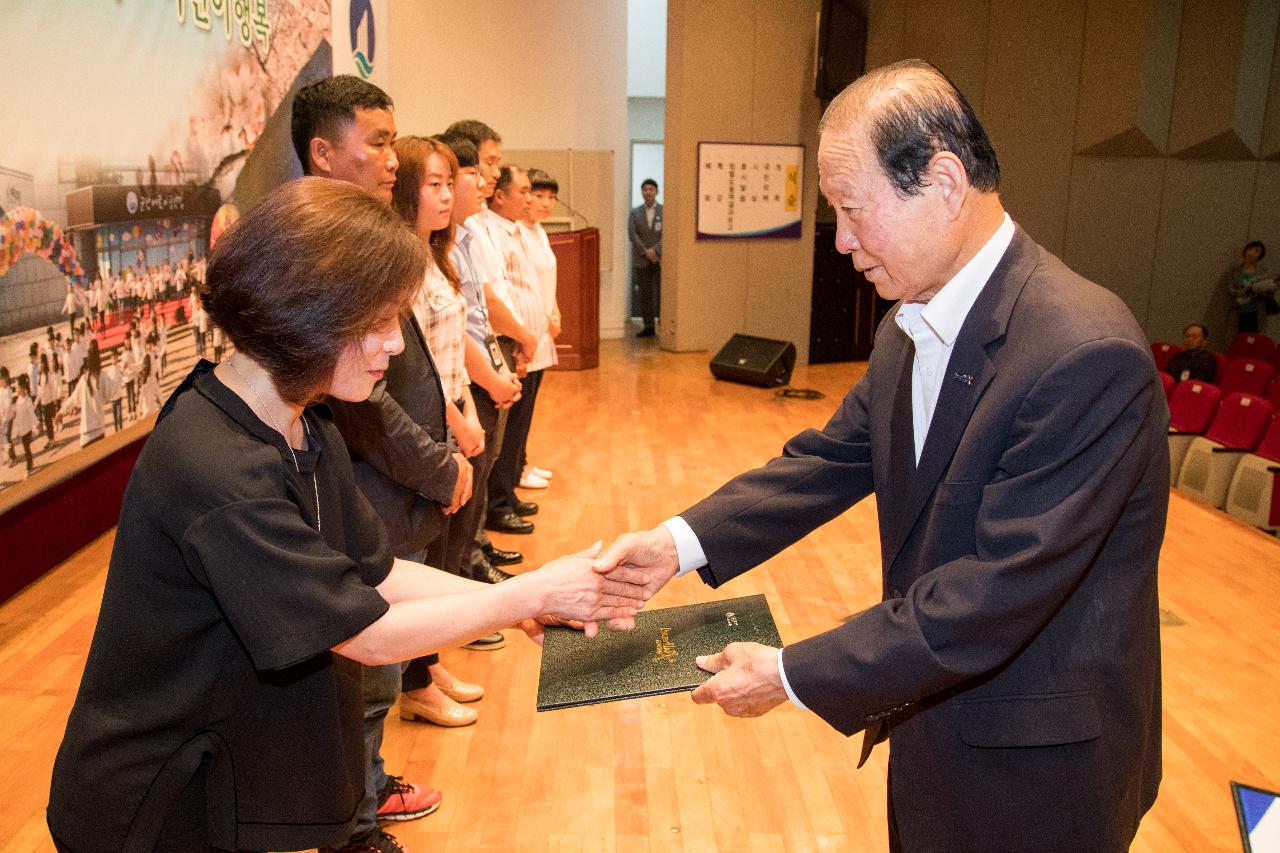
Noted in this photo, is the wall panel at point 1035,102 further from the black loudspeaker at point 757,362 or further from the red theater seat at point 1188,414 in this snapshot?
the red theater seat at point 1188,414

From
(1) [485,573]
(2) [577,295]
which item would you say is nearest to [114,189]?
(1) [485,573]

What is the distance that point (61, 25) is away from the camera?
10.5ft

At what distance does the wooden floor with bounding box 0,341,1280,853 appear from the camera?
8.45 ft

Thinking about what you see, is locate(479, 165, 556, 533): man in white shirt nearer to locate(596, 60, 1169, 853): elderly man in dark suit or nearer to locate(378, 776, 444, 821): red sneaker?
locate(378, 776, 444, 821): red sneaker

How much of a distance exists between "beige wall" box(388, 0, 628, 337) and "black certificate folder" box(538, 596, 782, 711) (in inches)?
305

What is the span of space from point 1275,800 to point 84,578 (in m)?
3.85

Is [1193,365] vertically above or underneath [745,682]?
underneath

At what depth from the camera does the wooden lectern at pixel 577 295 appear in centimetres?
862

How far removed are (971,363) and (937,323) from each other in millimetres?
89

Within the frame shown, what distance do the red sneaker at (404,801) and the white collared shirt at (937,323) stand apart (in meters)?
1.48

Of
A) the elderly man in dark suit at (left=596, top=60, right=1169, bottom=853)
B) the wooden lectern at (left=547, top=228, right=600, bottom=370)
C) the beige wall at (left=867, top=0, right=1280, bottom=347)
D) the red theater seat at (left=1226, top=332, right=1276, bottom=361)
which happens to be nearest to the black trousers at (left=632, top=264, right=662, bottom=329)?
the wooden lectern at (left=547, top=228, right=600, bottom=370)

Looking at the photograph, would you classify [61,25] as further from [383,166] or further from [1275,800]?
[1275,800]

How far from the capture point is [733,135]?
386 inches

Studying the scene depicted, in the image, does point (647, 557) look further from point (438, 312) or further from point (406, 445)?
point (438, 312)
